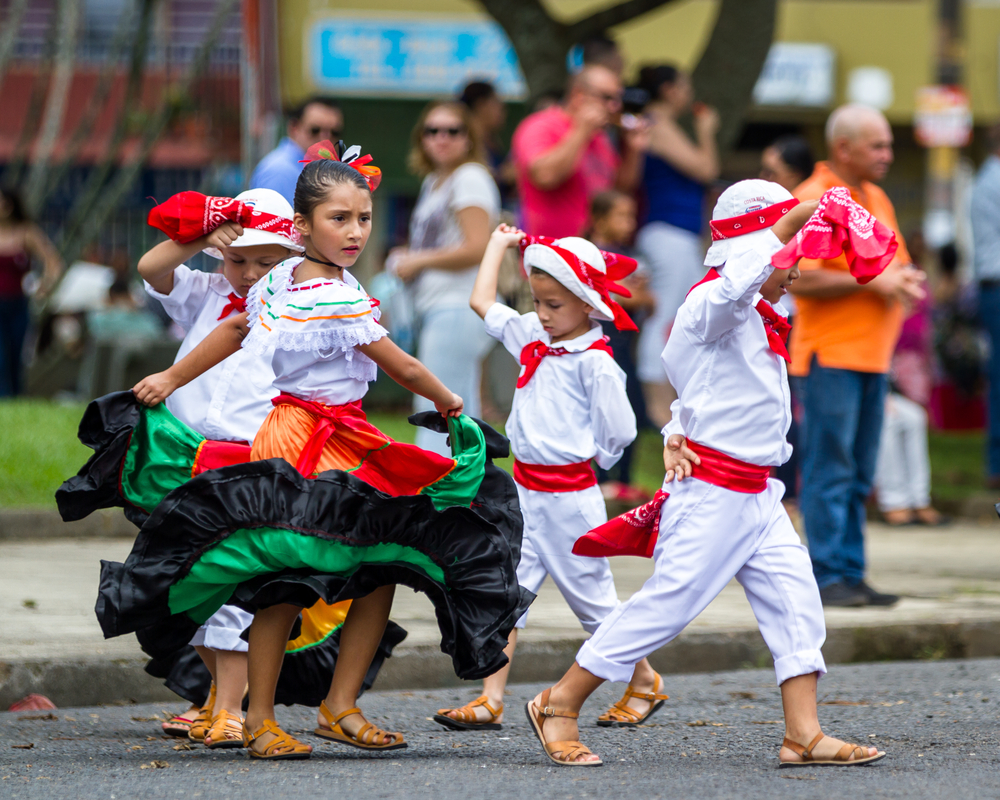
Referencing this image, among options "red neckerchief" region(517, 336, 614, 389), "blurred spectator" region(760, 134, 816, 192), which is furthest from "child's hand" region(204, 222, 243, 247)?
"blurred spectator" region(760, 134, 816, 192)

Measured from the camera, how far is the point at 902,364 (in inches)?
417

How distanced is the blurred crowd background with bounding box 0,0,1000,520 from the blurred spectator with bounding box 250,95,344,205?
1cm

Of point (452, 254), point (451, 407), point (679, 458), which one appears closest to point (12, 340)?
point (452, 254)

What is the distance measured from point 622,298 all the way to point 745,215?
9.69ft

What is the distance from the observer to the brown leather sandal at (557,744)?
3986mm

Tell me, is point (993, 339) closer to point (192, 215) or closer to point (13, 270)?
point (192, 215)

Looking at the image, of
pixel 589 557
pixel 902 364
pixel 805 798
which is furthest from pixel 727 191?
pixel 902 364

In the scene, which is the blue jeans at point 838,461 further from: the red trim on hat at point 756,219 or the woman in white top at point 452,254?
the red trim on hat at point 756,219

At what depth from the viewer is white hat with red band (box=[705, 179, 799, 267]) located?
405 cm

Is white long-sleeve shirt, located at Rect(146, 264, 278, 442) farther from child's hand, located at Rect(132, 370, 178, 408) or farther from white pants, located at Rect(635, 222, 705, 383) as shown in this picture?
white pants, located at Rect(635, 222, 705, 383)

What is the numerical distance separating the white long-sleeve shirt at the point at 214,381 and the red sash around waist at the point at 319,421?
0.39 meters

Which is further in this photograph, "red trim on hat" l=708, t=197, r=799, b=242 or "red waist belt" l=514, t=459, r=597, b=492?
"red waist belt" l=514, t=459, r=597, b=492

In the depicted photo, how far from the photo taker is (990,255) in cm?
967

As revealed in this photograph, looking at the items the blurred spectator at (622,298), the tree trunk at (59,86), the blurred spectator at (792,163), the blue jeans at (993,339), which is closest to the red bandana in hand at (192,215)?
the blurred spectator at (622,298)
